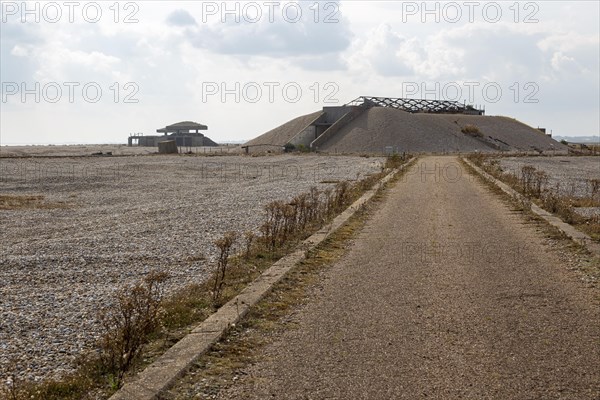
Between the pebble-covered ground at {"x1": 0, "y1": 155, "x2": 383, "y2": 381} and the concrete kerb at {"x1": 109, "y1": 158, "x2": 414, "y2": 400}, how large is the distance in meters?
0.91

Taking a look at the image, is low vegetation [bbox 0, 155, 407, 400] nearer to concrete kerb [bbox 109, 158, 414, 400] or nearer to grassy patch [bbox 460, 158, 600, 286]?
concrete kerb [bbox 109, 158, 414, 400]

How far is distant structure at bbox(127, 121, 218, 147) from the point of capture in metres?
111

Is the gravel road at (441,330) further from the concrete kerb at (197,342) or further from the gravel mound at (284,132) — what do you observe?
the gravel mound at (284,132)

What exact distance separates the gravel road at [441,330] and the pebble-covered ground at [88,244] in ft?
6.85

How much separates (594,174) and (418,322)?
29509 mm

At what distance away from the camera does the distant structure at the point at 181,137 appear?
111125 millimetres

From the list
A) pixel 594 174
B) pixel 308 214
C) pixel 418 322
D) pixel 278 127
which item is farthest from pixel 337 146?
pixel 418 322

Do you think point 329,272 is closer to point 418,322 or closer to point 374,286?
point 374,286

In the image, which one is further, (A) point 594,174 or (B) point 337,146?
(B) point 337,146

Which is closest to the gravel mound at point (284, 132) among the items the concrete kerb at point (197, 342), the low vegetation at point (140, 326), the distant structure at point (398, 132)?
the distant structure at point (398, 132)

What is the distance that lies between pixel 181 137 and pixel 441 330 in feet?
354

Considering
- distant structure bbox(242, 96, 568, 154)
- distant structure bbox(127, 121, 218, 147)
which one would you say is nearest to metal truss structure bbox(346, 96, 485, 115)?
distant structure bbox(242, 96, 568, 154)

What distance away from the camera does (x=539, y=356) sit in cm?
558

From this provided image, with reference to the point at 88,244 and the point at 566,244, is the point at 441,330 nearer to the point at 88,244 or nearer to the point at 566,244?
the point at 566,244
